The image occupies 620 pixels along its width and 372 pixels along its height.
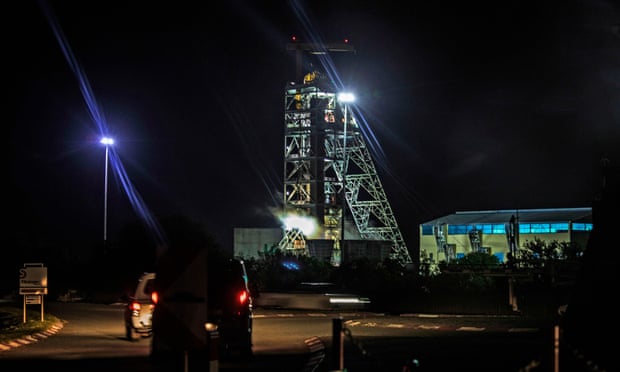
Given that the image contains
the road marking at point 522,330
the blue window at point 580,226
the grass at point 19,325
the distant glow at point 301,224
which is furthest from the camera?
the distant glow at point 301,224

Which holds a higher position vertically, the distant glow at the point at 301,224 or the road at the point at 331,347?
the distant glow at the point at 301,224

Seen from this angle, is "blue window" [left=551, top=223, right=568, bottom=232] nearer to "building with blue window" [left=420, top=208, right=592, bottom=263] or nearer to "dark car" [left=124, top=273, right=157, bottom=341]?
"building with blue window" [left=420, top=208, right=592, bottom=263]

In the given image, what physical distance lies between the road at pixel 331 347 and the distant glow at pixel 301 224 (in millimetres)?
36598

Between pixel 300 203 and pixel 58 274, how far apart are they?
1962 cm

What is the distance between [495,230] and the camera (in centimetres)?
7019

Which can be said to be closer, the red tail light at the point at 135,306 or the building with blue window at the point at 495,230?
the red tail light at the point at 135,306

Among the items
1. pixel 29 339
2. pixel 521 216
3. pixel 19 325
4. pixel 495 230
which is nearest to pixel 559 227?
pixel 521 216

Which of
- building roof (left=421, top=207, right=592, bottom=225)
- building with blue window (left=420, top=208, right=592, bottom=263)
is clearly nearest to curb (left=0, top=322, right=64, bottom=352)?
building with blue window (left=420, top=208, right=592, bottom=263)

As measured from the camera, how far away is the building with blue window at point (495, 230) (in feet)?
213

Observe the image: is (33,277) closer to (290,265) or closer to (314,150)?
(290,265)

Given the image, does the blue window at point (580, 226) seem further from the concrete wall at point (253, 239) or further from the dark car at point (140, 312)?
the dark car at point (140, 312)

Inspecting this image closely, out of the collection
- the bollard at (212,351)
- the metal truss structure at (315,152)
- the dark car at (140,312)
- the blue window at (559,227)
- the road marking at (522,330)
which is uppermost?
the metal truss structure at (315,152)

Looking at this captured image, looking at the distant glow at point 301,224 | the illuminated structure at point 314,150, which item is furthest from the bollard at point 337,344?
the distant glow at point 301,224

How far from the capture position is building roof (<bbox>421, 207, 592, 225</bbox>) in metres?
65.6
